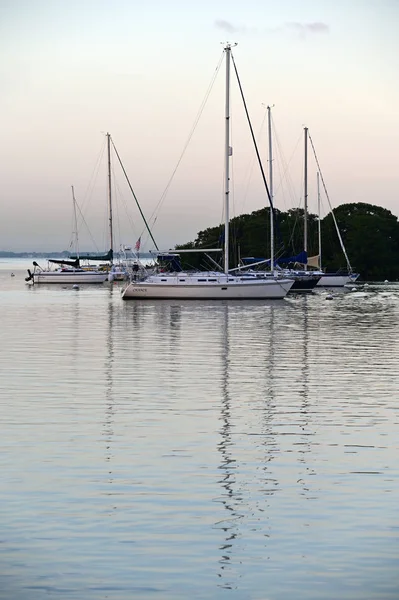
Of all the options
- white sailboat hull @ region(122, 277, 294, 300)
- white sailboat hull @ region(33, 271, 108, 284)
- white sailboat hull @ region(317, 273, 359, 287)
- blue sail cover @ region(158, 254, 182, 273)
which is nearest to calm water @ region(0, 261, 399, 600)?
white sailboat hull @ region(122, 277, 294, 300)

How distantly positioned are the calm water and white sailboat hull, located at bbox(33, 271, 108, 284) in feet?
281

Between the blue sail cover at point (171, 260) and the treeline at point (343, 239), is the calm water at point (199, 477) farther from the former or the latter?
the treeline at point (343, 239)

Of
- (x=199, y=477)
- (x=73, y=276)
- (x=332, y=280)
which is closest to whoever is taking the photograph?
(x=199, y=477)

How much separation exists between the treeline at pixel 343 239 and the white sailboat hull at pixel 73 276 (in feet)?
60.8

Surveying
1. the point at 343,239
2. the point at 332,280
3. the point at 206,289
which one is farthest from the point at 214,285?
the point at 343,239

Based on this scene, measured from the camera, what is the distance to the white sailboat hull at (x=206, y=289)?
223ft

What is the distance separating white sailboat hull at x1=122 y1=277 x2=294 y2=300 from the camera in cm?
6788

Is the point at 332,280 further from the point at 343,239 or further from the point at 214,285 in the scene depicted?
the point at 343,239

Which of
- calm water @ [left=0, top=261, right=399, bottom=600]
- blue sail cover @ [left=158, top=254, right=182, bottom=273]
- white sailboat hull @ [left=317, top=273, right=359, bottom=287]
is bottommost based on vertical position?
calm water @ [left=0, top=261, right=399, bottom=600]

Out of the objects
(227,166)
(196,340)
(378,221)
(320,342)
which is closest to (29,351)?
(196,340)

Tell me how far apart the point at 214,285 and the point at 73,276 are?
170 ft

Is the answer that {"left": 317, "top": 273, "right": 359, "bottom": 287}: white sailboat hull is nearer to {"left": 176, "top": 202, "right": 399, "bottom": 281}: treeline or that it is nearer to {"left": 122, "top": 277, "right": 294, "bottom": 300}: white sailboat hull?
{"left": 176, "top": 202, "right": 399, "bottom": 281}: treeline

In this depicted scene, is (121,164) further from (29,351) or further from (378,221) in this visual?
(29,351)

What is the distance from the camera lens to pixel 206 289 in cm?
6775
